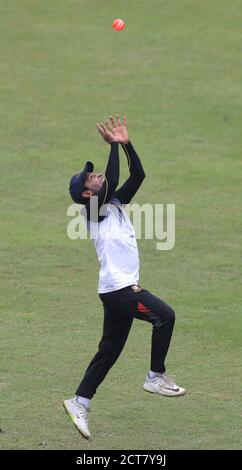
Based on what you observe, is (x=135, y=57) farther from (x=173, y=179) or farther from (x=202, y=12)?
(x=173, y=179)

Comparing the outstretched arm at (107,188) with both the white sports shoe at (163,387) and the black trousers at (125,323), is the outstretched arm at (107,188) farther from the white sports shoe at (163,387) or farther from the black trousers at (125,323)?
the white sports shoe at (163,387)

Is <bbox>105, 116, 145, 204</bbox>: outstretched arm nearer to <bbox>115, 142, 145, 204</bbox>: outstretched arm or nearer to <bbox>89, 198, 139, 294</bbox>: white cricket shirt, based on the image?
<bbox>115, 142, 145, 204</bbox>: outstretched arm

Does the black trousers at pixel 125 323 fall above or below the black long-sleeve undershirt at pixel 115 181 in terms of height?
below

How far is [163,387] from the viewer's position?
10.1m

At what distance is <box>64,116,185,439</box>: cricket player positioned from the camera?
9836mm

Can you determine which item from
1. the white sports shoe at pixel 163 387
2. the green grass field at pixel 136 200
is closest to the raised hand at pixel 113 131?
the white sports shoe at pixel 163 387

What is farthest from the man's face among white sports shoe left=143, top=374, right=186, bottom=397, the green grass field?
the green grass field

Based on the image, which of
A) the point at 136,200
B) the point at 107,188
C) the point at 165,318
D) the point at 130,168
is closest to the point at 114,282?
the point at 165,318

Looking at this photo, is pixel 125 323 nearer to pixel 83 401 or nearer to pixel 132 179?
pixel 83 401

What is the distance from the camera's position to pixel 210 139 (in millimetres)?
21156

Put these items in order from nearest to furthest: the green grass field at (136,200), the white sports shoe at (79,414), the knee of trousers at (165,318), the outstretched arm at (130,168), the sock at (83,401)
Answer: the white sports shoe at (79,414) < the knee of trousers at (165,318) < the sock at (83,401) < the outstretched arm at (130,168) < the green grass field at (136,200)

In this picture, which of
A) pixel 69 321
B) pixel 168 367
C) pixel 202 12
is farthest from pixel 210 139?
pixel 168 367

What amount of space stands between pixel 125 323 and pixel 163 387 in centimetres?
69

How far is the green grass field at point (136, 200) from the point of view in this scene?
10867mm
